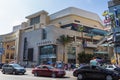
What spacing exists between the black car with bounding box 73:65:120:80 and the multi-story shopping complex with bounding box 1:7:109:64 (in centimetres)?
3750

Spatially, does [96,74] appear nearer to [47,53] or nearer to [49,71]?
[49,71]

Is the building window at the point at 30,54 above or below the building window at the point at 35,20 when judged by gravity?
below

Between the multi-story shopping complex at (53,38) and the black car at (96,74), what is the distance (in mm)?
37497

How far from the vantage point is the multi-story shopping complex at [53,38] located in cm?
5909

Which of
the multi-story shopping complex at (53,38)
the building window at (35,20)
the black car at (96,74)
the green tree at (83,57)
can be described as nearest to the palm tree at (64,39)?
the multi-story shopping complex at (53,38)

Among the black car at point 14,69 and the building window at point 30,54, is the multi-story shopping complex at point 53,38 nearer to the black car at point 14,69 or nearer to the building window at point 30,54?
the building window at point 30,54

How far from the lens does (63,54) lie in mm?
58562

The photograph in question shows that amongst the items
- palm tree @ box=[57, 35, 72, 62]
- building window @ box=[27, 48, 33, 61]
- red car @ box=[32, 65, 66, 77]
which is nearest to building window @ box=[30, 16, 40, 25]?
building window @ box=[27, 48, 33, 61]

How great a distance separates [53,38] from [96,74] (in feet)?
130

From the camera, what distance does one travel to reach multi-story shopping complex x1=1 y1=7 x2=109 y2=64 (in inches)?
2327

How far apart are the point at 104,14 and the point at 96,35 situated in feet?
91.4

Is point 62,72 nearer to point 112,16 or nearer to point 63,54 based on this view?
point 112,16

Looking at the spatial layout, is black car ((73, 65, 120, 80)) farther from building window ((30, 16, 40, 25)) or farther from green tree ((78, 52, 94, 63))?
building window ((30, 16, 40, 25))

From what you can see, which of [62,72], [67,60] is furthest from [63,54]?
[62,72]
